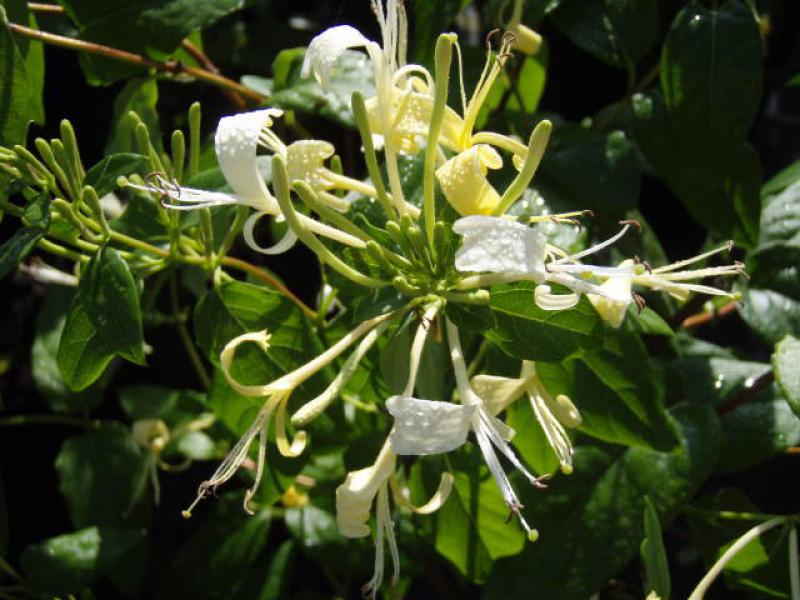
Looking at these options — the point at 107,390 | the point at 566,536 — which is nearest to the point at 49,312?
the point at 107,390

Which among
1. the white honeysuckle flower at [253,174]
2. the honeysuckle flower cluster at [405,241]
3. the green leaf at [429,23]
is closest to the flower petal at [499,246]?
the honeysuckle flower cluster at [405,241]

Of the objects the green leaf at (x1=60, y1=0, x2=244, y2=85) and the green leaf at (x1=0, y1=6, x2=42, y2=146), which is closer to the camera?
the green leaf at (x1=0, y1=6, x2=42, y2=146)

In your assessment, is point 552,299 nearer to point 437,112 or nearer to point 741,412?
point 437,112

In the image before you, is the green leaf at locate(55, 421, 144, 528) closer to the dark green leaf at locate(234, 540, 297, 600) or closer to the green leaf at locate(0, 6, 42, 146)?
the dark green leaf at locate(234, 540, 297, 600)

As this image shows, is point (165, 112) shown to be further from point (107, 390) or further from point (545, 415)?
point (545, 415)

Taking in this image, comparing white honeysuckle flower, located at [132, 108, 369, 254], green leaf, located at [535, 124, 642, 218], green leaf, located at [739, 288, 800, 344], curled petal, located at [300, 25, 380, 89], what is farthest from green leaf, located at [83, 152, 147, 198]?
green leaf, located at [739, 288, 800, 344]

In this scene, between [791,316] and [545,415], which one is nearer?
[545,415]

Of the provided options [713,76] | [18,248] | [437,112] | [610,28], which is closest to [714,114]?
[713,76]
